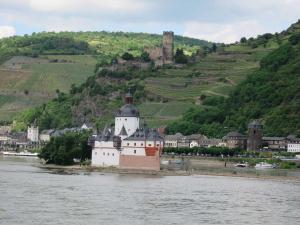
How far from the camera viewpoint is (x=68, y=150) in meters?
102

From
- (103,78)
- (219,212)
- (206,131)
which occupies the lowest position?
(219,212)

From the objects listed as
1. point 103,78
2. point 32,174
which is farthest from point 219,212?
point 103,78

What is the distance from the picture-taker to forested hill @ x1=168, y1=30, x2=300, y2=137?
14539 cm

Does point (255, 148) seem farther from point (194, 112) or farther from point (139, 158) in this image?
point (139, 158)

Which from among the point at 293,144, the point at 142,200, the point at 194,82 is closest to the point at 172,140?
the point at 293,144

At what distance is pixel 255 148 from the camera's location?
137 meters

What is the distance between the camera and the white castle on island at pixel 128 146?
305 feet

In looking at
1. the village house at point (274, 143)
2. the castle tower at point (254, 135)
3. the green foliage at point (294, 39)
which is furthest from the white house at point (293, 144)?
the green foliage at point (294, 39)

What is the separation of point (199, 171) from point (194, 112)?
2275 inches

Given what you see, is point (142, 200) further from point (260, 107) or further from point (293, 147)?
point (260, 107)

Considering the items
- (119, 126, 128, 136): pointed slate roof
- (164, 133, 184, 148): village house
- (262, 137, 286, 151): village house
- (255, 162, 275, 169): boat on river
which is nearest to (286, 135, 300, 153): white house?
(262, 137, 286, 151): village house

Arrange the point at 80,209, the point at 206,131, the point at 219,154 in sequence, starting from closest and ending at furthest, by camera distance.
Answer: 1. the point at 80,209
2. the point at 219,154
3. the point at 206,131

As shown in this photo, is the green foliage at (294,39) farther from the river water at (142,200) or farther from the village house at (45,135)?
the river water at (142,200)

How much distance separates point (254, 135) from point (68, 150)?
138 feet
